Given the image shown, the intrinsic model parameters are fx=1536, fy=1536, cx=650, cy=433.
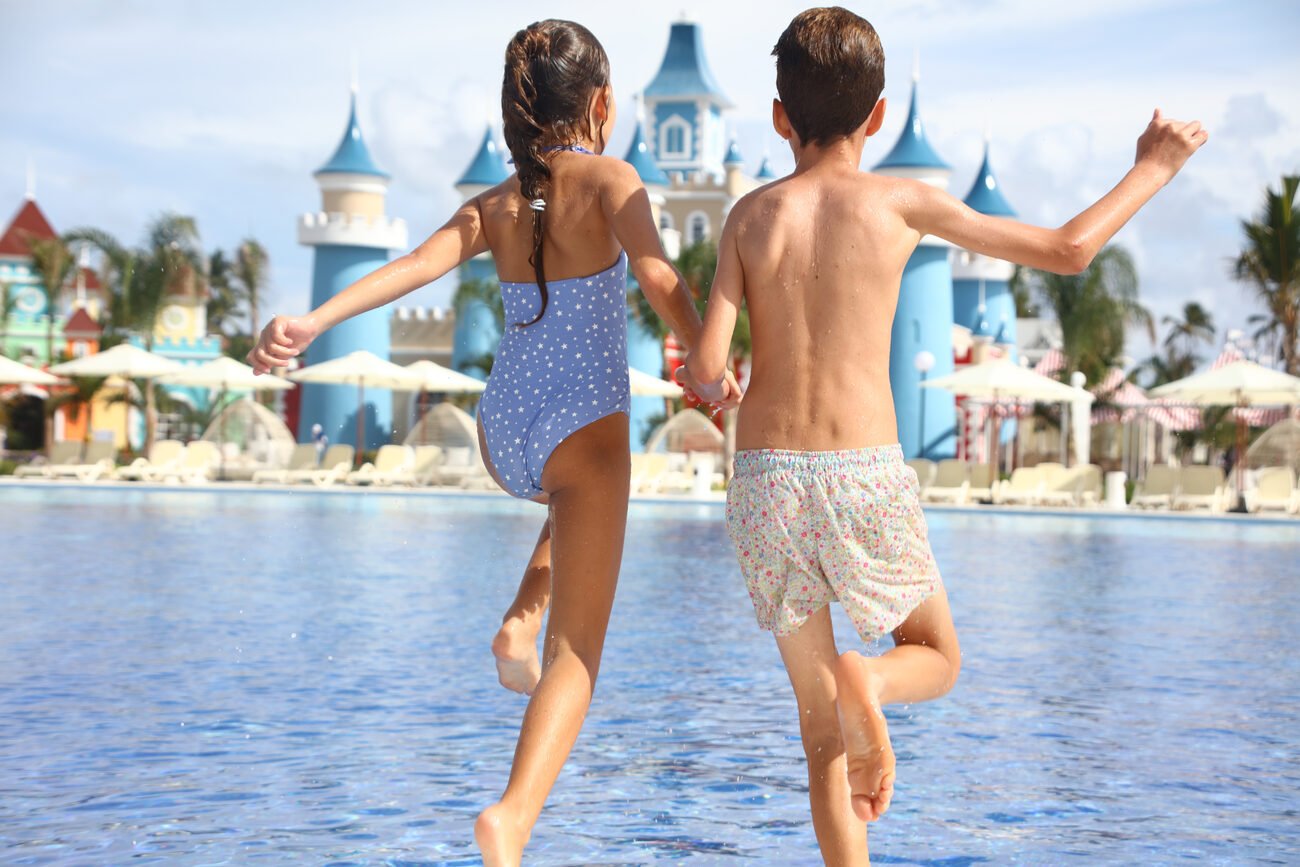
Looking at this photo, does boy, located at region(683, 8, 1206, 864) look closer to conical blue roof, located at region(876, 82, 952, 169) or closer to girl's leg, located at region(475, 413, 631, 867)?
girl's leg, located at region(475, 413, 631, 867)

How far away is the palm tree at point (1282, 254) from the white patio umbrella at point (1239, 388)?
9113 millimetres

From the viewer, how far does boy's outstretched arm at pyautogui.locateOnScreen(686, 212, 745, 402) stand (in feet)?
9.61

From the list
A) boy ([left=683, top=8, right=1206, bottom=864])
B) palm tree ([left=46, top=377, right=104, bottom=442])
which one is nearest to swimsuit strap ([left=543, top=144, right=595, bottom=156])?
boy ([left=683, top=8, right=1206, bottom=864])

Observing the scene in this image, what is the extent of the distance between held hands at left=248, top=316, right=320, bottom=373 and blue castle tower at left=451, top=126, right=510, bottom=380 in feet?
94.8

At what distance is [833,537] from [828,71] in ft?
2.95

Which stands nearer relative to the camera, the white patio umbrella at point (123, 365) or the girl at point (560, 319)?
the girl at point (560, 319)

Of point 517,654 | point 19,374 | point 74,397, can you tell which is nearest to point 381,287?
point 517,654

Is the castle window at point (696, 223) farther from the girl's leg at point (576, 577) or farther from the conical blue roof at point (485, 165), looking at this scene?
the girl's leg at point (576, 577)

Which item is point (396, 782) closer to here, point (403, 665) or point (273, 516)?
point (403, 665)

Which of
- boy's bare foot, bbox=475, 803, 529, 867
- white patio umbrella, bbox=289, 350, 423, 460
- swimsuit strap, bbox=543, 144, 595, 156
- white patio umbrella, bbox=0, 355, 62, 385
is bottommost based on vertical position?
boy's bare foot, bbox=475, 803, 529, 867

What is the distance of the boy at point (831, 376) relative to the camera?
2922mm

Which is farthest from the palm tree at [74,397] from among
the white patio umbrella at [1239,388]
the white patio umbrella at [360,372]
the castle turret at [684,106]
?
the castle turret at [684,106]

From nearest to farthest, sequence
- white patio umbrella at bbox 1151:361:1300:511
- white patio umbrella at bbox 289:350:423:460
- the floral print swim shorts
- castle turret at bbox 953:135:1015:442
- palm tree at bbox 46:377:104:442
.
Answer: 1. the floral print swim shorts
2. white patio umbrella at bbox 1151:361:1300:511
3. white patio umbrella at bbox 289:350:423:460
4. palm tree at bbox 46:377:104:442
5. castle turret at bbox 953:135:1015:442

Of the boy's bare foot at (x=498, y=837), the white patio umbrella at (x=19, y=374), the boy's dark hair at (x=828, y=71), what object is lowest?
the boy's bare foot at (x=498, y=837)
